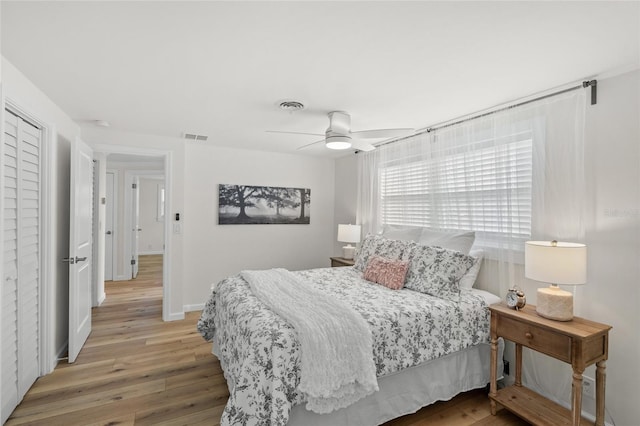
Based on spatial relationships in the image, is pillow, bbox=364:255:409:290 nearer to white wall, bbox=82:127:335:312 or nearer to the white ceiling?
the white ceiling

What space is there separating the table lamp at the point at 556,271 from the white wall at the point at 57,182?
346cm

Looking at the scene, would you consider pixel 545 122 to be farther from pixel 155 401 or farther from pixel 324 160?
pixel 155 401

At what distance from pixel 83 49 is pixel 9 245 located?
4.48 ft

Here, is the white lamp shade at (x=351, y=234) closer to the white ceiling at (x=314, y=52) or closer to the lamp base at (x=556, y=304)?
the white ceiling at (x=314, y=52)

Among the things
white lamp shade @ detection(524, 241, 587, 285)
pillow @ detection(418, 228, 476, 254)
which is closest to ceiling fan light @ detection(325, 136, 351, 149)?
pillow @ detection(418, 228, 476, 254)

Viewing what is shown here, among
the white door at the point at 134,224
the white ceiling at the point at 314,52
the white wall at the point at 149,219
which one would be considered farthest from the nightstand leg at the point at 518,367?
the white wall at the point at 149,219

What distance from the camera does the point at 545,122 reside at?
2367 millimetres

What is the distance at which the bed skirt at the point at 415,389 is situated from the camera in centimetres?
185

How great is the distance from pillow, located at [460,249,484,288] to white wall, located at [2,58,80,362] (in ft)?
11.3

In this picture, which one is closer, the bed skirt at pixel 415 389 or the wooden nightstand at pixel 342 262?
the bed skirt at pixel 415 389

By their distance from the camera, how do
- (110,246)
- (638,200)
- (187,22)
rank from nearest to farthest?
(187,22)
(638,200)
(110,246)

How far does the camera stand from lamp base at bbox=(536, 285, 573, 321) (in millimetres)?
1964

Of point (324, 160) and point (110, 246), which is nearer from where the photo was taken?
point (324, 160)

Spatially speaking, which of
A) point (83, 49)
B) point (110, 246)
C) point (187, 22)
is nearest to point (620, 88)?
point (187, 22)
